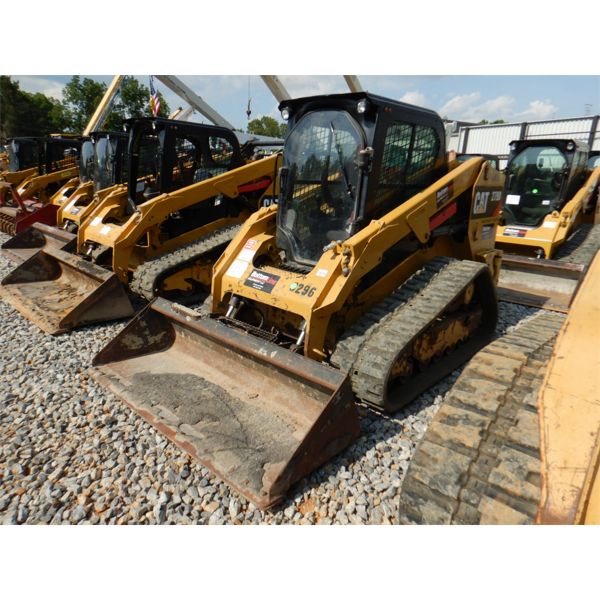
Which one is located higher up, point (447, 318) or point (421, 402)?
point (447, 318)

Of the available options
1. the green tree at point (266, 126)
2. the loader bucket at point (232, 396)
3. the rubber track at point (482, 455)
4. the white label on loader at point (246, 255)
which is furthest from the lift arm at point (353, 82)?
the green tree at point (266, 126)

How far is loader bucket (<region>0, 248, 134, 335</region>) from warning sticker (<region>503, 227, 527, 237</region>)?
638 cm

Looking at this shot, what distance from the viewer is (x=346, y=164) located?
366 centimetres

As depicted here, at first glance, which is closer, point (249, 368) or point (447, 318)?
point (249, 368)

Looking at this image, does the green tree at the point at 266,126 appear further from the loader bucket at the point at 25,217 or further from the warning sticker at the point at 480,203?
the warning sticker at the point at 480,203

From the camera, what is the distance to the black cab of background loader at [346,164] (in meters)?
3.51

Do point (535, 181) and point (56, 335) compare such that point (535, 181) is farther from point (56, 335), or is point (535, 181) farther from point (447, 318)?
point (56, 335)

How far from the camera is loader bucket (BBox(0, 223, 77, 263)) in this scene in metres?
6.54

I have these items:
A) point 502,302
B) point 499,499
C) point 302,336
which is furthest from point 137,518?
point 502,302

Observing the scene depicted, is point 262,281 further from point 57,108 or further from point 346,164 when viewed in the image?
point 57,108

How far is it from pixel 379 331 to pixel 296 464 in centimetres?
119

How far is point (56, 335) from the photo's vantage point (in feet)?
15.0

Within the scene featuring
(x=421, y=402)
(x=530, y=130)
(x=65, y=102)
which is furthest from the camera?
(x=65, y=102)

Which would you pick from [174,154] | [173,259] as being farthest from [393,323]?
[174,154]
